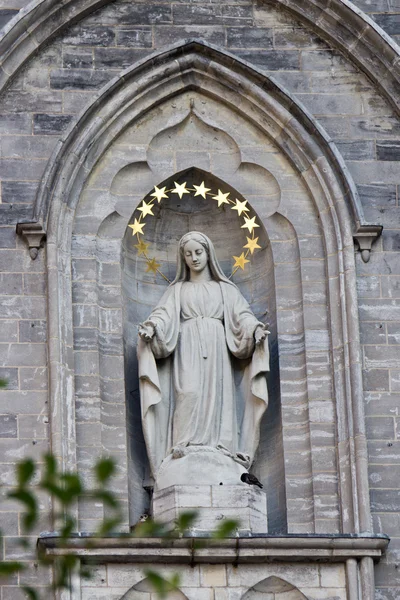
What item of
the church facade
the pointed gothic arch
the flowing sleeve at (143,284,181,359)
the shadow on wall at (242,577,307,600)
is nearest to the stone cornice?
the church facade

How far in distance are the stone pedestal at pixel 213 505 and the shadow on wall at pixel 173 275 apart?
0.56 metres

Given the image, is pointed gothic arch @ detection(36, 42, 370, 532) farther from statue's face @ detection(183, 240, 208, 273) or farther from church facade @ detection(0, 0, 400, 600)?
statue's face @ detection(183, 240, 208, 273)

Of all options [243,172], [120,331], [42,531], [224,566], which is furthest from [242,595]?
[243,172]

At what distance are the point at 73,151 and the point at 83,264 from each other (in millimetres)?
911

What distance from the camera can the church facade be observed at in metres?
11.5

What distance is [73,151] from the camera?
12.6 meters

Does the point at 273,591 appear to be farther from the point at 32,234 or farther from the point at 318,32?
the point at 318,32

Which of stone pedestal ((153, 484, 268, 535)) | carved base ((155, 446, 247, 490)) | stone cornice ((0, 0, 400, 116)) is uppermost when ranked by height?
stone cornice ((0, 0, 400, 116))

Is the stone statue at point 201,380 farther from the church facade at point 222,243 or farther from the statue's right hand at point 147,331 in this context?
the church facade at point 222,243

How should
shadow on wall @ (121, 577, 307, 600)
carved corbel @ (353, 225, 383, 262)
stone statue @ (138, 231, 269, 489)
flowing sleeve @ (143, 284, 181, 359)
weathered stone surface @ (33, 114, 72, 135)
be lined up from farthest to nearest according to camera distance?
1. weathered stone surface @ (33, 114, 72, 135)
2. carved corbel @ (353, 225, 383, 262)
3. flowing sleeve @ (143, 284, 181, 359)
4. stone statue @ (138, 231, 269, 489)
5. shadow on wall @ (121, 577, 307, 600)

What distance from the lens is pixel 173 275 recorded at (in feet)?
42.8

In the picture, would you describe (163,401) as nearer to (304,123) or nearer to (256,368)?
(256,368)

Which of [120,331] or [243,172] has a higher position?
[243,172]

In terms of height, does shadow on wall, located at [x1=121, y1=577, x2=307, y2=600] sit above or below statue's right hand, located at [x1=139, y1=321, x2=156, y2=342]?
below
